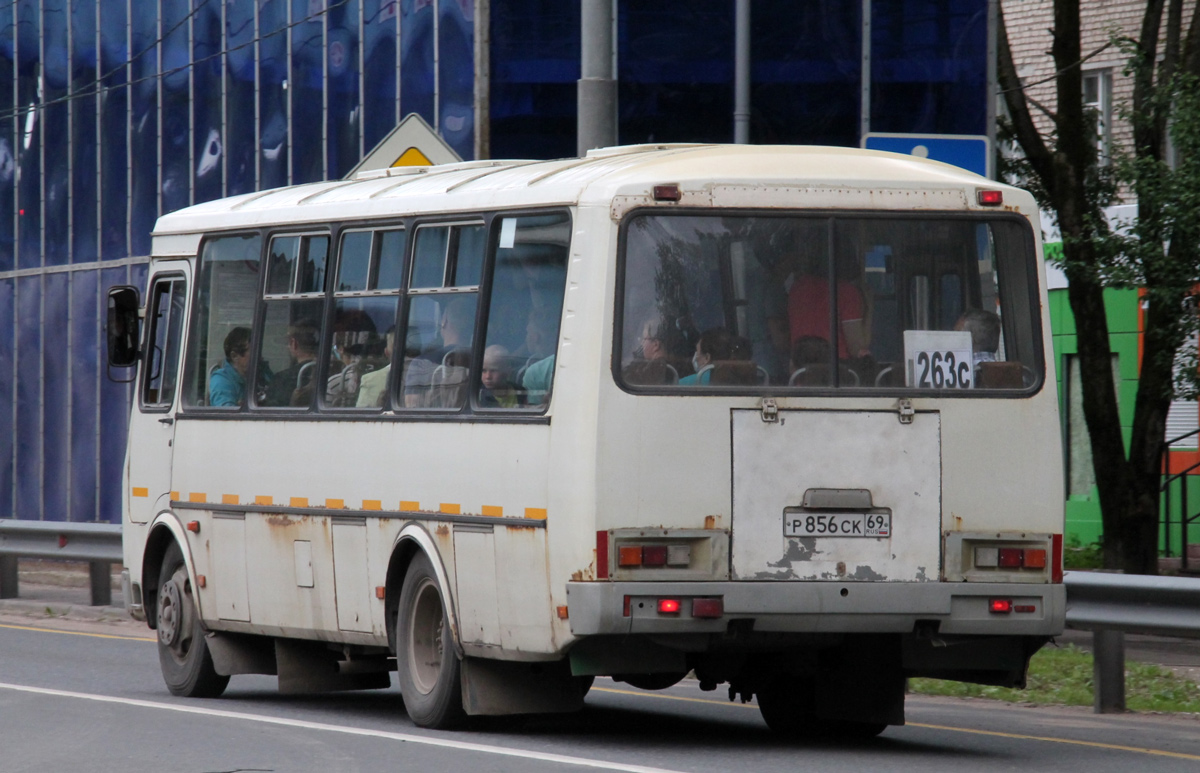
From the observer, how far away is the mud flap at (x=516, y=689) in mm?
10227

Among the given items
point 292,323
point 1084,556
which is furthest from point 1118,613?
point 1084,556

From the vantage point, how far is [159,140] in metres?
27.3

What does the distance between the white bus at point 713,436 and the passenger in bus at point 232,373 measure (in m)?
1.49

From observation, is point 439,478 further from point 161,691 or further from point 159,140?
point 159,140

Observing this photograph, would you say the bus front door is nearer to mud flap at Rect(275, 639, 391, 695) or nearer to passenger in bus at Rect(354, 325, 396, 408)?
mud flap at Rect(275, 639, 391, 695)

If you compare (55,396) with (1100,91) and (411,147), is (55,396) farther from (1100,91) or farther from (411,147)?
(411,147)

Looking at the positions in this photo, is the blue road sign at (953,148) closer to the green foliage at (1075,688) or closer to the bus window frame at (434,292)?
the green foliage at (1075,688)

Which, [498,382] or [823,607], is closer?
[823,607]

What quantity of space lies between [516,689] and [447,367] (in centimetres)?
152

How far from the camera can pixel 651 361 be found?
9484 mm

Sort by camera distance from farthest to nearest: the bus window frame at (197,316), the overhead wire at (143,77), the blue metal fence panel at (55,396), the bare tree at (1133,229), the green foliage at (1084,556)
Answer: the blue metal fence panel at (55,396)
the overhead wire at (143,77)
the green foliage at (1084,556)
the bare tree at (1133,229)
the bus window frame at (197,316)

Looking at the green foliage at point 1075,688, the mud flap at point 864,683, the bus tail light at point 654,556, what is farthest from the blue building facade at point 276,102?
the bus tail light at point 654,556

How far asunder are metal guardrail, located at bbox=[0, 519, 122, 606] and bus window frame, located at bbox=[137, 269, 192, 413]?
17.0 ft

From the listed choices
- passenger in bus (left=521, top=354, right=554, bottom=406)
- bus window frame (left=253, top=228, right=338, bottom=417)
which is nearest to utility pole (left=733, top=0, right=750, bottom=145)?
bus window frame (left=253, top=228, right=338, bottom=417)
